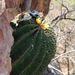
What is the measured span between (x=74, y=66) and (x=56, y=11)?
58.6 inches

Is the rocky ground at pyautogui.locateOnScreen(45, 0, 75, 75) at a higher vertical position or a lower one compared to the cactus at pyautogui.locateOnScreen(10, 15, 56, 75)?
lower

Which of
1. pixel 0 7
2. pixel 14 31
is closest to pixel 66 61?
pixel 14 31

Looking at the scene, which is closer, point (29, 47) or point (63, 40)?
point (29, 47)

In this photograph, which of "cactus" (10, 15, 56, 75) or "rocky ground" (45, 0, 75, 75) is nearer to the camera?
"cactus" (10, 15, 56, 75)

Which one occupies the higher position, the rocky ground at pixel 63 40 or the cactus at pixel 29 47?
the cactus at pixel 29 47

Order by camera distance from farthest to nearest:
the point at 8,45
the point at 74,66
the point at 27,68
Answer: the point at 74,66 < the point at 27,68 < the point at 8,45

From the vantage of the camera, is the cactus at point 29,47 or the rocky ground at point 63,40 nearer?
the cactus at point 29,47

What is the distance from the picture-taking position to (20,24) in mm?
1054

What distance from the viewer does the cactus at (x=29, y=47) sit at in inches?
40.1

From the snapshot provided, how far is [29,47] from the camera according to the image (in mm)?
1011

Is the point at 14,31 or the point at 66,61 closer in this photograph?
the point at 14,31

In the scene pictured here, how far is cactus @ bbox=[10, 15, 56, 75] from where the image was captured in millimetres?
1019

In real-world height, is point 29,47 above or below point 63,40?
above

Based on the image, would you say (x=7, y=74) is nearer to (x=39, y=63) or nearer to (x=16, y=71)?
(x=16, y=71)
